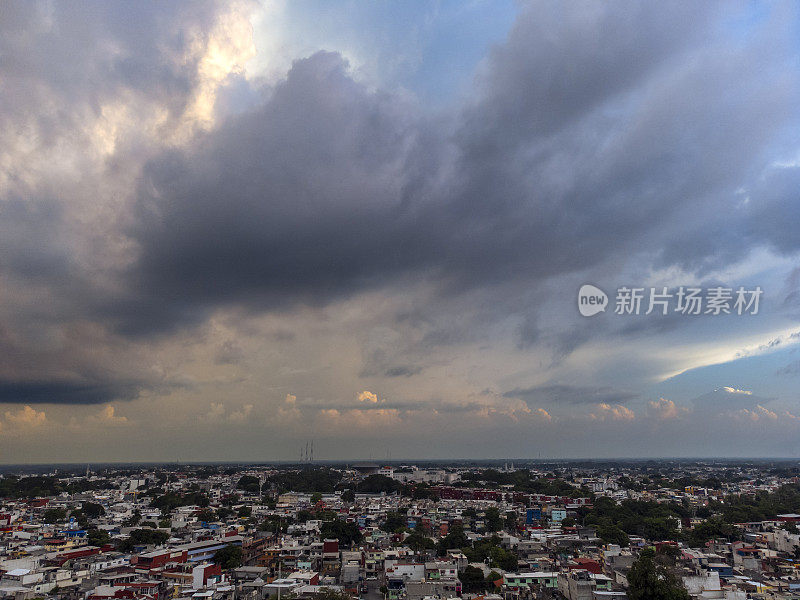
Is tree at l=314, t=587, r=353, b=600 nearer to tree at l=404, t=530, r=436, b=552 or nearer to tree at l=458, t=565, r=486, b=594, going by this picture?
tree at l=458, t=565, r=486, b=594

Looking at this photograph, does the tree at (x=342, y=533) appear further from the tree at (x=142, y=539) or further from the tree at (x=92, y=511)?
the tree at (x=92, y=511)

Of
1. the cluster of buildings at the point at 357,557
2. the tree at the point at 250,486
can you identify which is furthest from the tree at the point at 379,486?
the cluster of buildings at the point at 357,557

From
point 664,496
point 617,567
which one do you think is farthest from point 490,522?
point 664,496

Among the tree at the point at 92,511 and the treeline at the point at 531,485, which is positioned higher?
the tree at the point at 92,511

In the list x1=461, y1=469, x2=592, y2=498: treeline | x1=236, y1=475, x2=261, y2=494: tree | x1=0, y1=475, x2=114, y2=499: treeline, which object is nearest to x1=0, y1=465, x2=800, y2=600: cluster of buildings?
x1=461, y1=469, x2=592, y2=498: treeline

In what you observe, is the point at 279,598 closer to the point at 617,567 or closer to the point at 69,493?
the point at 617,567

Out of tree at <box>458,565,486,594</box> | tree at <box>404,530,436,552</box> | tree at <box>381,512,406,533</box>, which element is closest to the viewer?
tree at <box>458,565,486,594</box>
